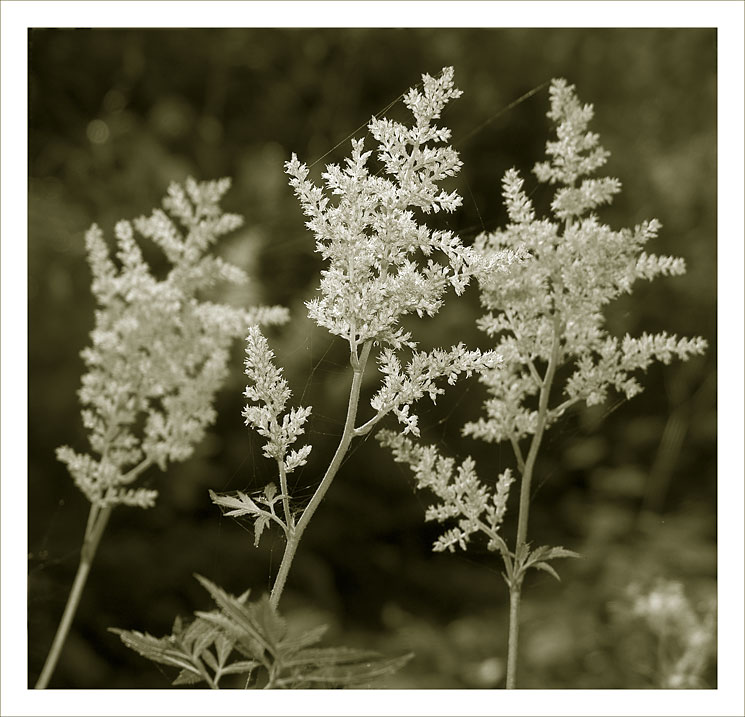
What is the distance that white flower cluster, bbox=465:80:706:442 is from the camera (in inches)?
24.3

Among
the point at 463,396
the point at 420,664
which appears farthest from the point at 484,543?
the point at 420,664

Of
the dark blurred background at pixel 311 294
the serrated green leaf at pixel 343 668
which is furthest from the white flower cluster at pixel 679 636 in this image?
the serrated green leaf at pixel 343 668

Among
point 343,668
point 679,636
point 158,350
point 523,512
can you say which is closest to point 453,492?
point 523,512

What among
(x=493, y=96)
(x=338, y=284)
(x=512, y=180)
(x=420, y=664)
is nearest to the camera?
(x=338, y=284)

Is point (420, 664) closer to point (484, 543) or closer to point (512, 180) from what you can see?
point (484, 543)

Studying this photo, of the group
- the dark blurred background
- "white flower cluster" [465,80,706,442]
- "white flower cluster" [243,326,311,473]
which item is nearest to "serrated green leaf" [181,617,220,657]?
"white flower cluster" [243,326,311,473]

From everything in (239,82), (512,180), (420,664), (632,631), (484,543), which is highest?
(239,82)

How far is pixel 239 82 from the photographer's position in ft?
Answer: 4.93

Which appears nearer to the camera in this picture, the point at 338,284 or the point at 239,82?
the point at 338,284

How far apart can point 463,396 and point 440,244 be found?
321 millimetres

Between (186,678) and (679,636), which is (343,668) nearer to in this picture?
(186,678)

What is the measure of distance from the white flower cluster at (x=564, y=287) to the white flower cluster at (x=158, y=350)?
0.84ft

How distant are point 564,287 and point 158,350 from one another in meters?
0.41

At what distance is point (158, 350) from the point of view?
30.8 inches
